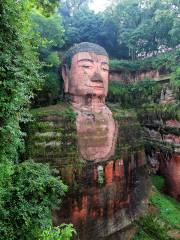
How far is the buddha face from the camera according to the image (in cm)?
1179

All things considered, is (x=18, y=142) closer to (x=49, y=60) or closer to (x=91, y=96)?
(x=91, y=96)

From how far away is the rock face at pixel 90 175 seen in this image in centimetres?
1025

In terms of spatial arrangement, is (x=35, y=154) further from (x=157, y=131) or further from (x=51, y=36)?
(x=51, y=36)

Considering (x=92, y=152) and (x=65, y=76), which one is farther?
(x=65, y=76)

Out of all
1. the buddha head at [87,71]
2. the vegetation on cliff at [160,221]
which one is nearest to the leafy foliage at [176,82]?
the buddha head at [87,71]

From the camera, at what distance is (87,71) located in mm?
11789

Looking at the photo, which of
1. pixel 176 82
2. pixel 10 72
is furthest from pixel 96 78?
pixel 10 72

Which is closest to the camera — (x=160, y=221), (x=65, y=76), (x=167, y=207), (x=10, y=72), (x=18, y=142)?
(x=10, y=72)

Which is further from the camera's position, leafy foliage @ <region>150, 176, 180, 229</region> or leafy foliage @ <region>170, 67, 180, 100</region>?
leafy foliage @ <region>170, 67, 180, 100</region>

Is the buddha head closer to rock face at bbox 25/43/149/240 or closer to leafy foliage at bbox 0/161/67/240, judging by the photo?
rock face at bbox 25/43/149/240

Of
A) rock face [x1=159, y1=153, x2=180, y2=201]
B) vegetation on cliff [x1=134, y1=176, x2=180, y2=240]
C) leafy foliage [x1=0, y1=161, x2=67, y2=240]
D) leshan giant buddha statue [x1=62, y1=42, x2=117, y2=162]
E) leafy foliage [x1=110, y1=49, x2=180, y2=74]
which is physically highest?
leafy foliage [x1=110, y1=49, x2=180, y2=74]

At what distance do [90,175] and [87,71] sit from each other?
4172 mm

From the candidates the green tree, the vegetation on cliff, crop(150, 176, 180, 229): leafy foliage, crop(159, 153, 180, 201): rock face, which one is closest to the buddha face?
the green tree

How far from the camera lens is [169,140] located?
1420 cm
